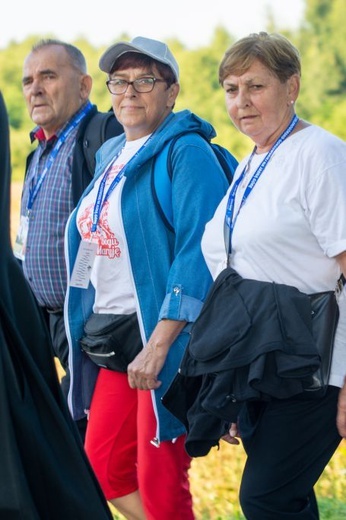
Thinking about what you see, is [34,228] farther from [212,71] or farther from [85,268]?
[212,71]

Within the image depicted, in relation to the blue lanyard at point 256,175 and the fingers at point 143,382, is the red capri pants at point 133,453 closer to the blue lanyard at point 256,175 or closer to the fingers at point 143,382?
the fingers at point 143,382

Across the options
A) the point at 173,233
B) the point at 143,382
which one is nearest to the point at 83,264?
the point at 173,233

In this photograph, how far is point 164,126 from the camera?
161 inches

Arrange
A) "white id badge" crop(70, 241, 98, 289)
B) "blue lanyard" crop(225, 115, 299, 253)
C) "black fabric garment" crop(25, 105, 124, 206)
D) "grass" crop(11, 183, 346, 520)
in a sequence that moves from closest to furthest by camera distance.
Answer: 1. "blue lanyard" crop(225, 115, 299, 253)
2. "white id badge" crop(70, 241, 98, 289)
3. "black fabric garment" crop(25, 105, 124, 206)
4. "grass" crop(11, 183, 346, 520)

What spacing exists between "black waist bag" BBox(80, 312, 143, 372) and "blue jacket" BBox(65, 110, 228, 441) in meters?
0.10

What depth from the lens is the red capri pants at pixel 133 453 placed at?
3.96 meters

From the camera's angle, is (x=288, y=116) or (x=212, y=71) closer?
(x=288, y=116)

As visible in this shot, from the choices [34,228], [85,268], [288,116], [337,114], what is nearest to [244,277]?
[288,116]

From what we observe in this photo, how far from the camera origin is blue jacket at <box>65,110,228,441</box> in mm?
3811

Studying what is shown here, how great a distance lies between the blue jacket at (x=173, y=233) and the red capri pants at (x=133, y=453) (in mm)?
96

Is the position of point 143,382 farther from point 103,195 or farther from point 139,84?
point 139,84

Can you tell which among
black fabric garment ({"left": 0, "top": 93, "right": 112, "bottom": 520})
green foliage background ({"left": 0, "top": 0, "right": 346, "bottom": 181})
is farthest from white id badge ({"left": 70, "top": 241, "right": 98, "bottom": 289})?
green foliage background ({"left": 0, "top": 0, "right": 346, "bottom": 181})

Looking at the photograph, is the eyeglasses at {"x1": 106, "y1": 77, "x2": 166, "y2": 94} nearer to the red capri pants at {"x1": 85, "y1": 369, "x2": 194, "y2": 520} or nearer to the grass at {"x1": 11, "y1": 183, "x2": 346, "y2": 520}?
the red capri pants at {"x1": 85, "y1": 369, "x2": 194, "y2": 520}

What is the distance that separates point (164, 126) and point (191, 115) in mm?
118
